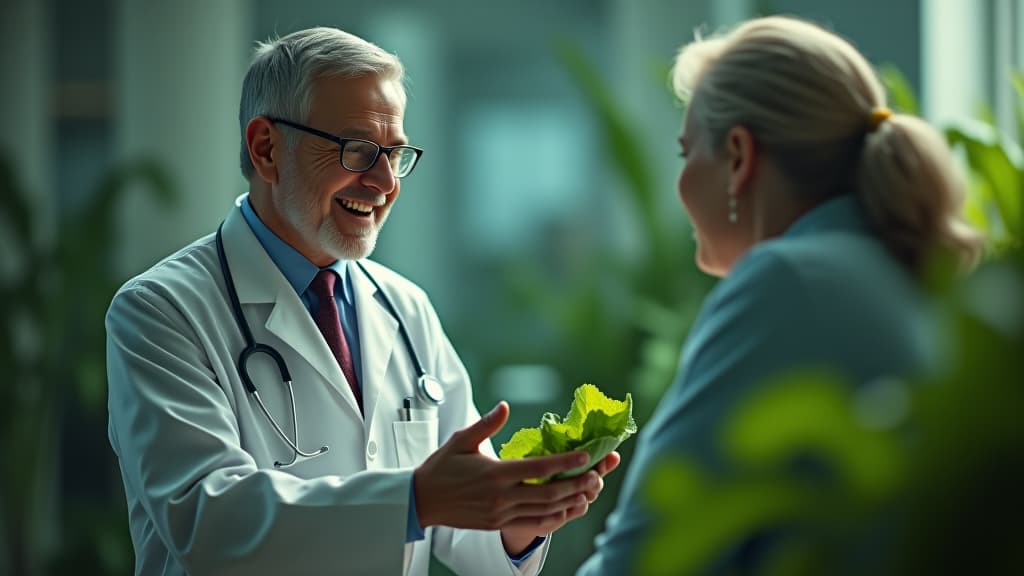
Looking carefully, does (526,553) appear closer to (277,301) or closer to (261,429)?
(261,429)

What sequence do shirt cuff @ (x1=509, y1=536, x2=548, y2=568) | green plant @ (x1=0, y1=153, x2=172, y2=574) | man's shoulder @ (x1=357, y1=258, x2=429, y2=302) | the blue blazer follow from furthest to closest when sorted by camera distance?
green plant @ (x1=0, y1=153, x2=172, y2=574), man's shoulder @ (x1=357, y1=258, x2=429, y2=302), shirt cuff @ (x1=509, y1=536, x2=548, y2=568), the blue blazer

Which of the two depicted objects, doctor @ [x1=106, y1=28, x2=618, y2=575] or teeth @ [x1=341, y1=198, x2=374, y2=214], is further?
teeth @ [x1=341, y1=198, x2=374, y2=214]

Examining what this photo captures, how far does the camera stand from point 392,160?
6.08ft

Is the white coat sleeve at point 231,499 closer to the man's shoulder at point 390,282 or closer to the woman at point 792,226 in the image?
the woman at point 792,226

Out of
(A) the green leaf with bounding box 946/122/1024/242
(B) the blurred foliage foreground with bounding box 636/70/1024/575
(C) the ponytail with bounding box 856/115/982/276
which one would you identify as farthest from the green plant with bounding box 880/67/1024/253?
(B) the blurred foliage foreground with bounding box 636/70/1024/575

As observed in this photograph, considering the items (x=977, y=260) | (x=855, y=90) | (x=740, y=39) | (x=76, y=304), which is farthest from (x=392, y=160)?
(x=76, y=304)

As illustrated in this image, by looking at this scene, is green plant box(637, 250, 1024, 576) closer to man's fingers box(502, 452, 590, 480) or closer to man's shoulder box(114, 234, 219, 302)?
man's fingers box(502, 452, 590, 480)

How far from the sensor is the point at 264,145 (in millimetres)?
1840

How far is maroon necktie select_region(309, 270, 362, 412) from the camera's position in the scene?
5.93 ft

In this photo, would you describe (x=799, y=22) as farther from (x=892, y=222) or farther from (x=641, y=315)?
(x=641, y=315)

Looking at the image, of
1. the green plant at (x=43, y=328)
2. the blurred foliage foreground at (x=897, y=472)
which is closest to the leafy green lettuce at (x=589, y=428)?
the blurred foliage foreground at (x=897, y=472)

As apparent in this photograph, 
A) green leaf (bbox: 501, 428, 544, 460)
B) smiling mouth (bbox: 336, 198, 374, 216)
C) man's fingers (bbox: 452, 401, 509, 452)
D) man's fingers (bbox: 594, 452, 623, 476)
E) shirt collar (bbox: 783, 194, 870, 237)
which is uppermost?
shirt collar (bbox: 783, 194, 870, 237)

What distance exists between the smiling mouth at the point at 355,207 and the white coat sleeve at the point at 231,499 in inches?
16.1

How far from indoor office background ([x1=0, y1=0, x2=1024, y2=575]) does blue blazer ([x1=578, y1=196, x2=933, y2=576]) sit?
263cm
